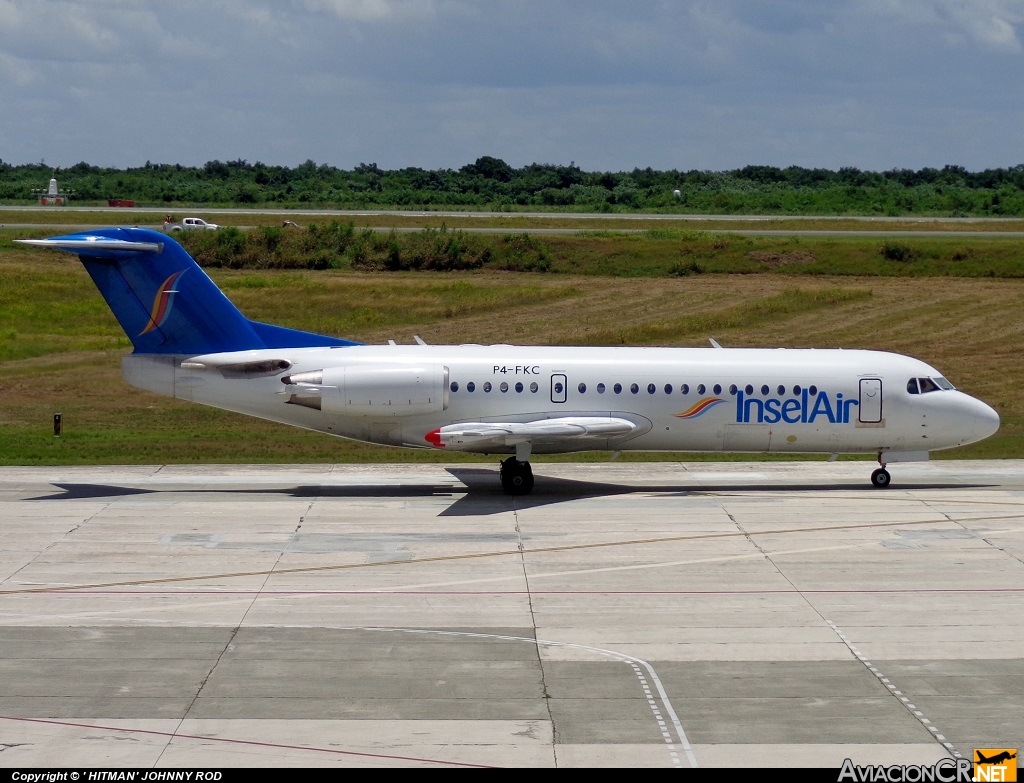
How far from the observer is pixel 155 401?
43406mm

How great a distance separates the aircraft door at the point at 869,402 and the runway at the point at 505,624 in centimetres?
188

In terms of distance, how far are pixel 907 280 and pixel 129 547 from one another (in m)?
47.4

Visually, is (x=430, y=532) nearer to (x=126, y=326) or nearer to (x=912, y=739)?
(x=126, y=326)

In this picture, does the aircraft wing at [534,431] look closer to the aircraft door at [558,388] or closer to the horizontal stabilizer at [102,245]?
the aircraft door at [558,388]

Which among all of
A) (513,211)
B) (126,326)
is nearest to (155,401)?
(126,326)

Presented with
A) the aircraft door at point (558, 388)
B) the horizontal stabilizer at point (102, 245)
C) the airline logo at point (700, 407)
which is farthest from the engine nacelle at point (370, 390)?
the airline logo at point (700, 407)

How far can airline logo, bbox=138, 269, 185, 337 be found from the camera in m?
28.2

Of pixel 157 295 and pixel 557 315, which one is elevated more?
pixel 157 295

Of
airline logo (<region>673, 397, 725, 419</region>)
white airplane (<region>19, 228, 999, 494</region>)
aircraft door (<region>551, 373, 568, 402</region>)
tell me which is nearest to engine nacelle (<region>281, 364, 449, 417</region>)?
white airplane (<region>19, 228, 999, 494</region>)

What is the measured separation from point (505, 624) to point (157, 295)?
1354 cm

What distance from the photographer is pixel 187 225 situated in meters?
74.8

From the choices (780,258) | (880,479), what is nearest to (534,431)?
(880,479)

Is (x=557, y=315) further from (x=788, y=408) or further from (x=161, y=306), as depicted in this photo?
(x=161, y=306)

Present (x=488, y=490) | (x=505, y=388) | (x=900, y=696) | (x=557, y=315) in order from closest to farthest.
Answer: (x=900, y=696) → (x=505, y=388) → (x=488, y=490) → (x=557, y=315)
